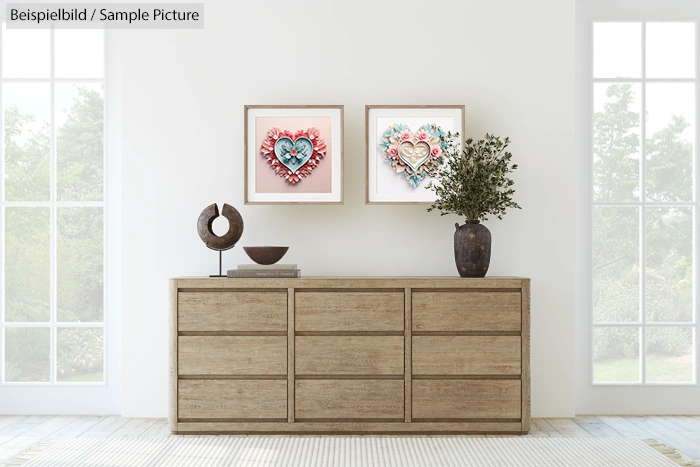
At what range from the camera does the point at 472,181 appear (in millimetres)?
3188

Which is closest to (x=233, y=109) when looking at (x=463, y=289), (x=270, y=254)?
(x=270, y=254)

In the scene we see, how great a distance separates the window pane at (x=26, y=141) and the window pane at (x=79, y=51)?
0.55 ft

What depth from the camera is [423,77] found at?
3.47 metres

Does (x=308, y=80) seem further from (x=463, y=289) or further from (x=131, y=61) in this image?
(x=463, y=289)

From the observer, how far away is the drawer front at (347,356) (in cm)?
306

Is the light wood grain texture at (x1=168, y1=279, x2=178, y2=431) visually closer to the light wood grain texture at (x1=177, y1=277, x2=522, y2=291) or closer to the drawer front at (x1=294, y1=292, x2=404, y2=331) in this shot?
the light wood grain texture at (x1=177, y1=277, x2=522, y2=291)

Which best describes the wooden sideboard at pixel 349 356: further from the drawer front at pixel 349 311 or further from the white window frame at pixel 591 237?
the white window frame at pixel 591 237

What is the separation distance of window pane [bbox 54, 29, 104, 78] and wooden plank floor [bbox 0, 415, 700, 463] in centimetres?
188

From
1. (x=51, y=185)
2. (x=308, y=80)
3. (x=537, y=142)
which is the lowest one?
(x=51, y=185)

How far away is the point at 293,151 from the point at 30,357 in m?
1.85

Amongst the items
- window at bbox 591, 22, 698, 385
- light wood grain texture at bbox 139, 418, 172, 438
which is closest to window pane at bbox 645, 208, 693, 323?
window at bbox 591, 22, 698, 385

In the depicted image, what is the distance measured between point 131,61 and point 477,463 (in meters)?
2.64

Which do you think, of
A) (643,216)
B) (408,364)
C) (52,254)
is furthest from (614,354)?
(52,254)

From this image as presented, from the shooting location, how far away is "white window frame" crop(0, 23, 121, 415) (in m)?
3.54
